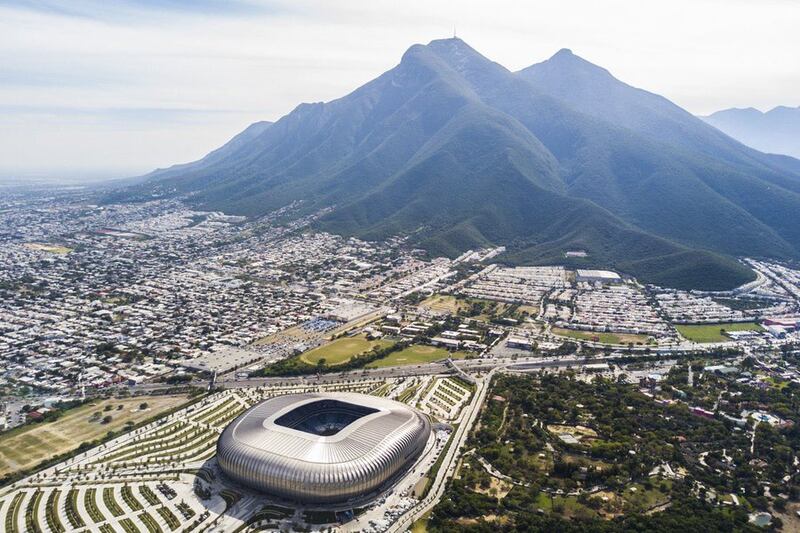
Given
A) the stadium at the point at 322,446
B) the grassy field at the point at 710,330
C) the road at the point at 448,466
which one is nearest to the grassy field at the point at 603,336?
Answer: the grassy field at the point at 710,330

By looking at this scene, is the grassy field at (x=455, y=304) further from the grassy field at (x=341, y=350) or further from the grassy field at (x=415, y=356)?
the grassy field at (x=341, y=350)

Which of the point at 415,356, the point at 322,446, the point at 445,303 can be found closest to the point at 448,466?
the point at 322,446

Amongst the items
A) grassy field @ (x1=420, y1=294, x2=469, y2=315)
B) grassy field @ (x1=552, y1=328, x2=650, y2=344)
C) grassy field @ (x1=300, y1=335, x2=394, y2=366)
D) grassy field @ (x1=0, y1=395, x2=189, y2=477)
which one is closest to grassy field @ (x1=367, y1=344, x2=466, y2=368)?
grassy field @ (x1=300, y1=335, x2=394, y2=366)

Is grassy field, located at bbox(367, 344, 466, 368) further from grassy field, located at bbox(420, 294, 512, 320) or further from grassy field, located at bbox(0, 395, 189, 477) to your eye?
grassy field, located at bbox(0, 395, 189, 477)

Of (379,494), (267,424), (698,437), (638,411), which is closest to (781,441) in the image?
(698,437)

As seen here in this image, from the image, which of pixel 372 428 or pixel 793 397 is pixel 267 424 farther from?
pixel 793 397

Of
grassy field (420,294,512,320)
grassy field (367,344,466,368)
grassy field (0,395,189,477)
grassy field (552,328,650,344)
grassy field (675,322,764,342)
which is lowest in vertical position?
grassy field (0,395,189,477)
